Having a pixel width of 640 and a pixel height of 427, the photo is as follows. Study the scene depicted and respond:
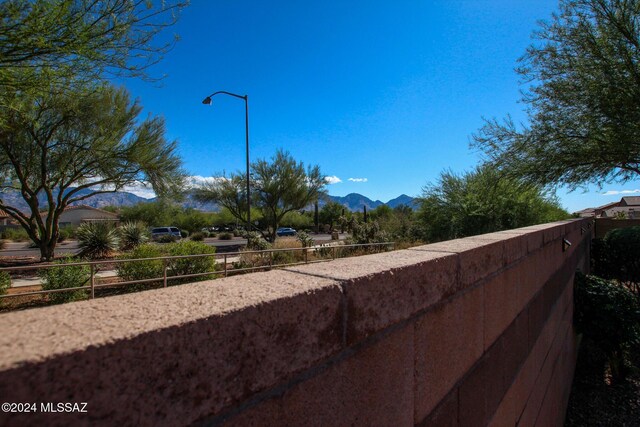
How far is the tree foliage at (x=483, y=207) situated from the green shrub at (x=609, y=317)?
21.4 feet

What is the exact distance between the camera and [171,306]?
2.88ft

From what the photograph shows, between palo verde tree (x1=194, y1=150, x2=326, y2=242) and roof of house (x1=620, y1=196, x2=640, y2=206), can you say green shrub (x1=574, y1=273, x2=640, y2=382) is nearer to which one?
palo verde tree (x1=194, y1=150, x2=326, y2=242)

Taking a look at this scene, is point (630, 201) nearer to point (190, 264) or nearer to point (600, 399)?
point (600, 399)

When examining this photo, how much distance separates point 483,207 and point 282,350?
1370cm

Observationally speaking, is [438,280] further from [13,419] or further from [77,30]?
[77,30]

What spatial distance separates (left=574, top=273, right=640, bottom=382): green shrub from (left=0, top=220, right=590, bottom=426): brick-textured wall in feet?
15.2

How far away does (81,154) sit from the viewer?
1689 cm

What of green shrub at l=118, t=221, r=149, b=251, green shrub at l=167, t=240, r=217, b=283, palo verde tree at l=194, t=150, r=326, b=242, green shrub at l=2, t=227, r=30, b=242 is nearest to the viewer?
green shrub at l=167, t=240, r=217, b=283

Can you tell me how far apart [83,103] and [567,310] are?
18066mm

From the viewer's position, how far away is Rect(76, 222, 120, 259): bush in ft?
59.3

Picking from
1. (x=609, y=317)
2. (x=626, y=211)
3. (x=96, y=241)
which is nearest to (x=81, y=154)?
(x=96, y=241)

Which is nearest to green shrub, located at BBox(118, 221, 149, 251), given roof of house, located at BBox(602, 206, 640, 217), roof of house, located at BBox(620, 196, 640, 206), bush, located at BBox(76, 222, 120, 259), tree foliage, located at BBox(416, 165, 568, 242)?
bush, located at BBox(76, 222, 120, 259)

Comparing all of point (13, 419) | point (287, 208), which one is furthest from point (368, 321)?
point (287, 208)

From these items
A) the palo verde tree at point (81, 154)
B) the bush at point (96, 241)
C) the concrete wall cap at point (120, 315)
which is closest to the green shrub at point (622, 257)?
A: the concrete wall cap at point (120, 315)
